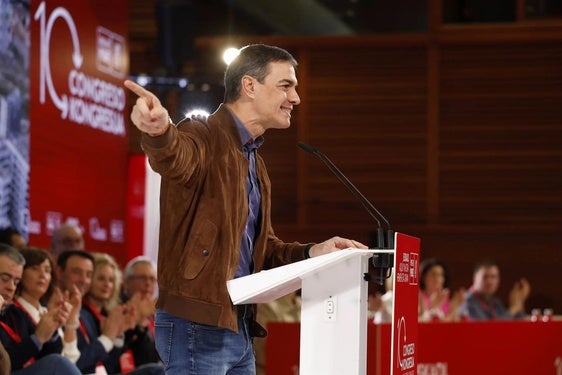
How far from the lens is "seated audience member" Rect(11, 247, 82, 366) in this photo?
480cm

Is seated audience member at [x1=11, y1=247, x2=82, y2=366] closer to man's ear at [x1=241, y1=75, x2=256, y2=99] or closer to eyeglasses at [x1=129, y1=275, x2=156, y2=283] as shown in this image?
eyeglasses at [x1=129, y1=275, x2=156, y2=283]

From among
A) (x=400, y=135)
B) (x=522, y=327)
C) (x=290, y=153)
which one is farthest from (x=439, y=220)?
(x=522, y=327)

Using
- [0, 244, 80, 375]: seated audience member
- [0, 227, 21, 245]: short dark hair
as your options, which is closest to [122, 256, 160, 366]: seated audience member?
[0, 227, 21, 245]: short dark hair

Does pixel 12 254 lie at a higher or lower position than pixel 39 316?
higher

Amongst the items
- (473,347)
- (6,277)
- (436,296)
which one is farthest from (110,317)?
(436,296)

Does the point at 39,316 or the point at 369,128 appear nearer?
the point at 39,316

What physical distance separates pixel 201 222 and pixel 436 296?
19.0ft

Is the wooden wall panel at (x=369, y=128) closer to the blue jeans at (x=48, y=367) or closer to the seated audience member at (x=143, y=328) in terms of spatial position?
the seated audience member at (x=143, y=328)

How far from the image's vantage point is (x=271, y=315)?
24.9ft

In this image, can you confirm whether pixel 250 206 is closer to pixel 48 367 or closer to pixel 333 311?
pixel 333 311

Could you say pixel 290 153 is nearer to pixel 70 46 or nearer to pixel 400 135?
pixel 400 135

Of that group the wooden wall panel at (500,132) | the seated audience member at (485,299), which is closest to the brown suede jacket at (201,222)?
the seated audience member at (485,299)

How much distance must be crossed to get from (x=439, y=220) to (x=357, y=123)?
1252mm

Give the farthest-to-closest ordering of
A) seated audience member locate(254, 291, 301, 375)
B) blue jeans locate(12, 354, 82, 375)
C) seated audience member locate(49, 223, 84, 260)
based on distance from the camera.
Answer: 1. seated audience member locate(254, 291, 301, 375)
2. seated audience member locate(49, 223, 84, 260)
3. blue jeans locate(12, 354, 82, 375)
